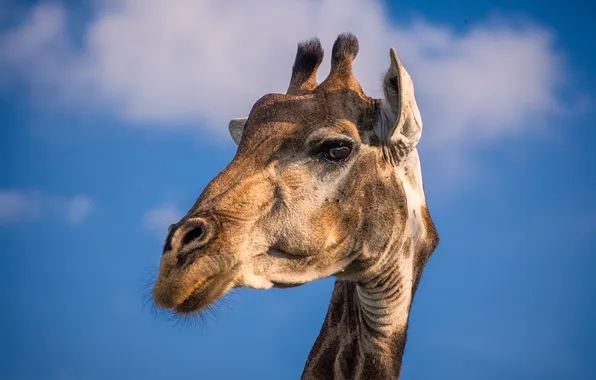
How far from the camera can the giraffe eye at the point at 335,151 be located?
673cm

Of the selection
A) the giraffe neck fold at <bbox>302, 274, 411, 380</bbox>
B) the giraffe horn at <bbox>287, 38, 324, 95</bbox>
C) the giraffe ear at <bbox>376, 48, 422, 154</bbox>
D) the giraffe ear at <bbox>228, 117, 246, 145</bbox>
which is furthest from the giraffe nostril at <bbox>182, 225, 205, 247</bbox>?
the giraffe ear at <bbox>228, 117, 246, 145</bbox>

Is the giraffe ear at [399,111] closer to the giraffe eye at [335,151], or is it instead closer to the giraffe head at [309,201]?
the giraffe head at [309,201]

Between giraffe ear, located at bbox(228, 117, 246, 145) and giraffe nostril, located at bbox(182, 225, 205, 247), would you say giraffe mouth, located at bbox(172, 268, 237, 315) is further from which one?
giraffe ear, located at bbox(228, 117, 246, 145)

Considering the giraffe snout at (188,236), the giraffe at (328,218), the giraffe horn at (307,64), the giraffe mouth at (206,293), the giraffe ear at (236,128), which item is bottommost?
the giraffe mouth at (206,293)

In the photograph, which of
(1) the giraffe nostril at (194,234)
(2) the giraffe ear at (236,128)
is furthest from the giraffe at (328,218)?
(2) the giraffe ear at (236,128)

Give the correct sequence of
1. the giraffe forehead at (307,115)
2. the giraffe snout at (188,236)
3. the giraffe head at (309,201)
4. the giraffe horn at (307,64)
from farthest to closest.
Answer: the giraffe horn at (307,64), the giraffe forehead at (307,115), the giraffe head at (309,201), the giraffe snout at (188,236)

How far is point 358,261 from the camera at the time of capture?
7035mm

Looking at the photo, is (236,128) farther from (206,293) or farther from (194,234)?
(206,293)

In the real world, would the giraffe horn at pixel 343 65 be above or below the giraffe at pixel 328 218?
above

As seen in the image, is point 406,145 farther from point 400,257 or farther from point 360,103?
point 400,257

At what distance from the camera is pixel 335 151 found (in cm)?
675

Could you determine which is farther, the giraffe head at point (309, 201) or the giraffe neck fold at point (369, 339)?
the giraffe neck fold at point (369, 339)

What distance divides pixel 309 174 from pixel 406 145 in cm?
129

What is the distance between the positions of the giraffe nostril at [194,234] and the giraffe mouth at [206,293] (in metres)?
0.37
